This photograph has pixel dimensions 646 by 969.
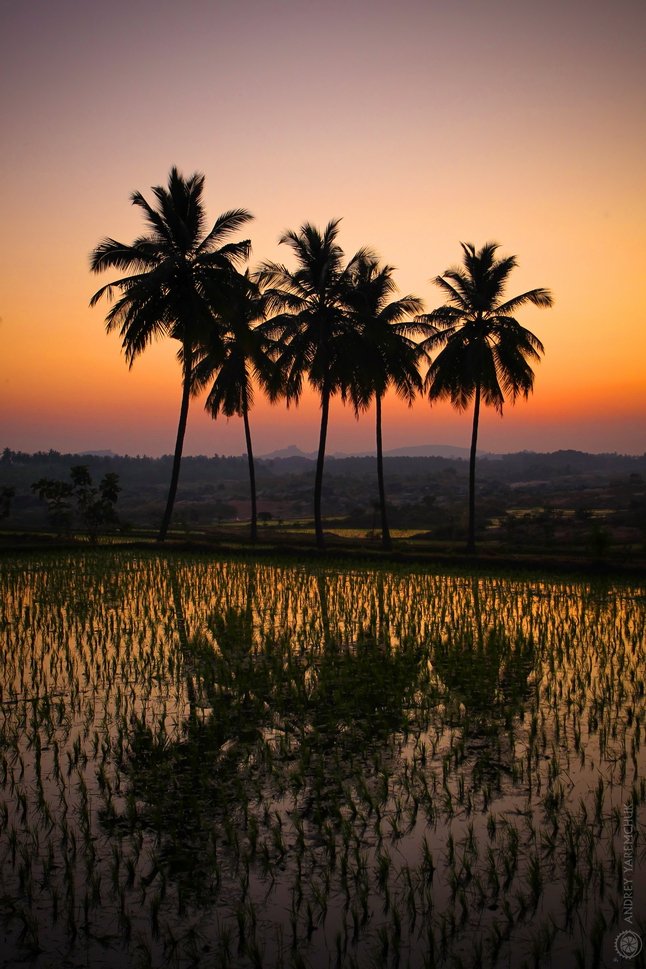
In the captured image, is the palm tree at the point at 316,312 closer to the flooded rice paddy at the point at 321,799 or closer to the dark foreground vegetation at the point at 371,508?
the dark foreground vegetation at the point at 371,508

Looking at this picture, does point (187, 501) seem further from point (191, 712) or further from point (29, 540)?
point (191, 712)

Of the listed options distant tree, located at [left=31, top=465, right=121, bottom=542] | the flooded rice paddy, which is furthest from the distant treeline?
the flooded rice paddy

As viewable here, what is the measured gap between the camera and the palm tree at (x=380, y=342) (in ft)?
95.3

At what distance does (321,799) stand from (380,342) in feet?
80.6

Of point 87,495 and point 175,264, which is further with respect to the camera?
point 87,495

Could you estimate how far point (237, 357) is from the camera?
32375 millimetres

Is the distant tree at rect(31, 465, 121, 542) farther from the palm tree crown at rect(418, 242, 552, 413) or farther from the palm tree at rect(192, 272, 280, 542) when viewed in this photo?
the palm tree crown at rect(418, 242, 552, 413)

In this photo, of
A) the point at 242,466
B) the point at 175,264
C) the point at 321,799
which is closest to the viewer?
the point at 321,799

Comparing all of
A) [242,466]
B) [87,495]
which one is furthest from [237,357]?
[242,466]

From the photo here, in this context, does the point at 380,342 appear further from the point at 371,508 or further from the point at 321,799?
the point at 371,508

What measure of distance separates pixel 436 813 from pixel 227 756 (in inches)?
79.0

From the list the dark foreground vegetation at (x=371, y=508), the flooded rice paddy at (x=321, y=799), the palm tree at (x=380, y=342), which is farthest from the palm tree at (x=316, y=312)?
the flooded rice paddy at (x=321, y=799)

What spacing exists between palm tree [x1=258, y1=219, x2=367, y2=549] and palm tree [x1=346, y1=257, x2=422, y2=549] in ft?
1.81

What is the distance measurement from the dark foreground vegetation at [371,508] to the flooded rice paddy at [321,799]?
1437cm
